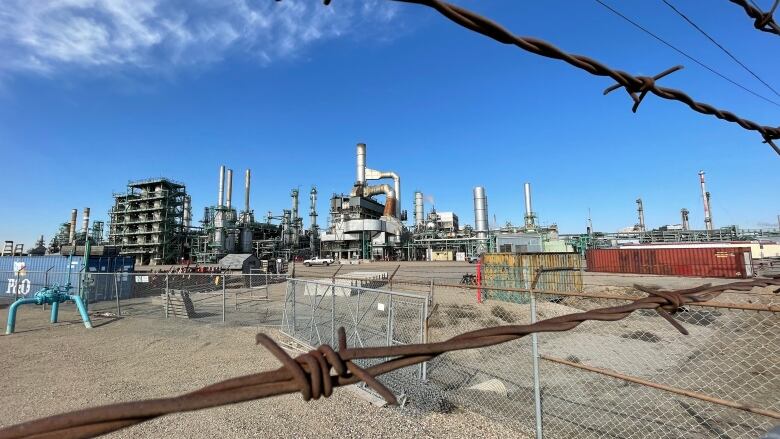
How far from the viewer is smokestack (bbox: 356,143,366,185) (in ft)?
253

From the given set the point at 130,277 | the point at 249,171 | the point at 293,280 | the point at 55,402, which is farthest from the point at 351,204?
the point at 55,402

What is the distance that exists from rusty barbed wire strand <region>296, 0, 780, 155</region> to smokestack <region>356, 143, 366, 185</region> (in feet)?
246

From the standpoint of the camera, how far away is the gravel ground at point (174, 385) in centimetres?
531

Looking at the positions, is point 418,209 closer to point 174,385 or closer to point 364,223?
point 364,223

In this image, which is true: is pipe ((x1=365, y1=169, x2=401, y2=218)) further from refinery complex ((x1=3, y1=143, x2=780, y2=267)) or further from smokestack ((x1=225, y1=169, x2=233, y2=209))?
smokestack ((x1=225, y1=169, x2=233, y2=209))

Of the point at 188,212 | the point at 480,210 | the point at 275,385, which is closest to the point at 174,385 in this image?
the point at 275,385

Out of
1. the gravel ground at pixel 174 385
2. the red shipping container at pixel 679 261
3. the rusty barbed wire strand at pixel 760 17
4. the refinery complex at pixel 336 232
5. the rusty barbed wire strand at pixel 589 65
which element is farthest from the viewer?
the refinery complex at pixel 336 232

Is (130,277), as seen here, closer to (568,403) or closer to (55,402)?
(55,402)

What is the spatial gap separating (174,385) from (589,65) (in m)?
8.21

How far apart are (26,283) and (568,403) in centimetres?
2820

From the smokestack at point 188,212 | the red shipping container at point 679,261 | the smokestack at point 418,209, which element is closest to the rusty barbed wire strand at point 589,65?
the red shipping container at point 679,261

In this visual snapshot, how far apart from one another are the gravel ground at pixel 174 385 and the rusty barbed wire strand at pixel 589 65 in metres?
4.61

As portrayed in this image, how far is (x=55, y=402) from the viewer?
6246 mm

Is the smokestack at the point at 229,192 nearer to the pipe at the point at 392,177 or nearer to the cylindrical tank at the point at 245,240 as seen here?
the cylindrical tank at the point at 245,240
